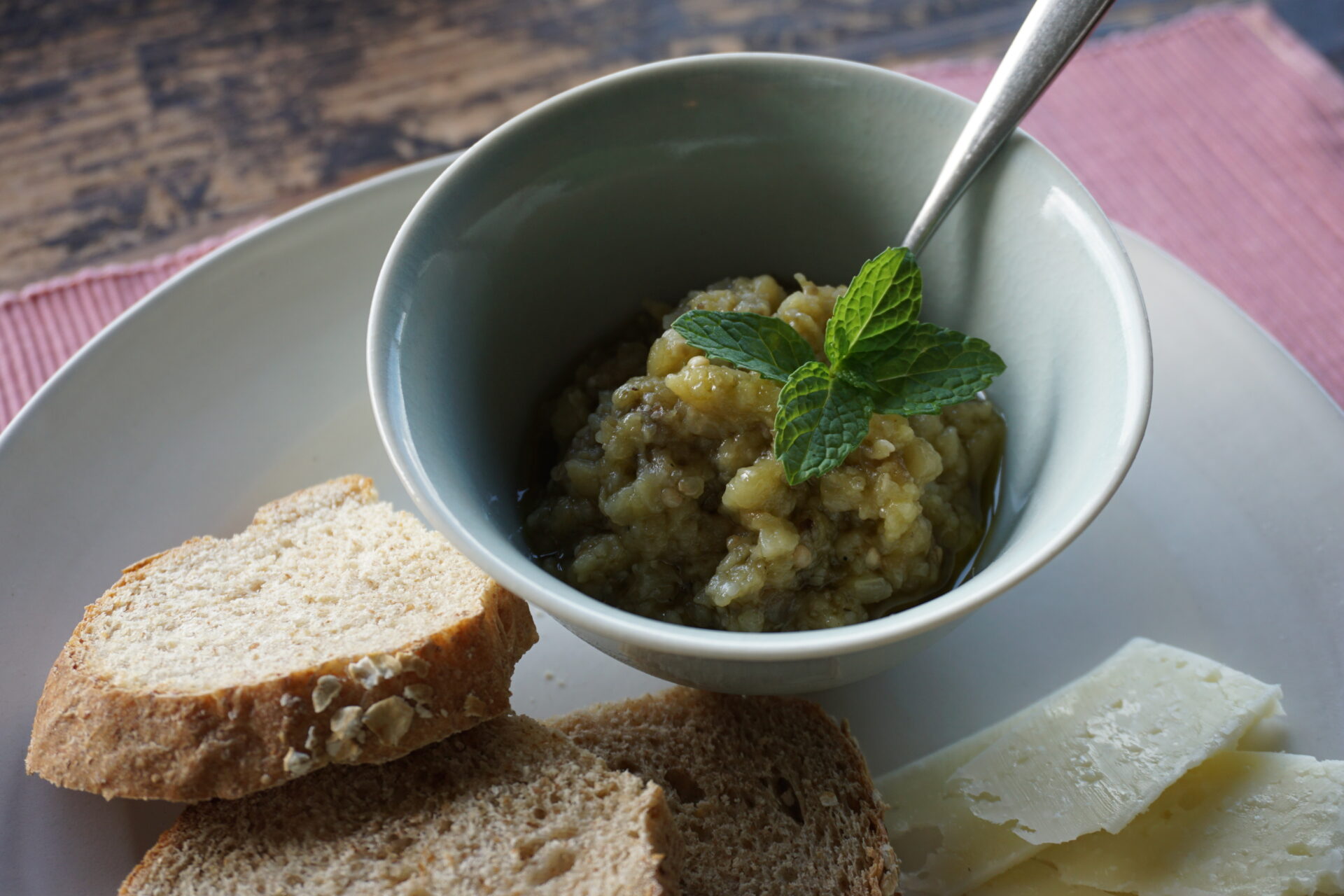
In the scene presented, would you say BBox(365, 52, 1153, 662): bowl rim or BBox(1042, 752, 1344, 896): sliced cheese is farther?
BBox(1042, 752, 1344, 896): sliced cheese

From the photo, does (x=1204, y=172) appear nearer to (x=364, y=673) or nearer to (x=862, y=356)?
(x=862, y=356)

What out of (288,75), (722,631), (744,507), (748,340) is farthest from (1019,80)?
(288,75)

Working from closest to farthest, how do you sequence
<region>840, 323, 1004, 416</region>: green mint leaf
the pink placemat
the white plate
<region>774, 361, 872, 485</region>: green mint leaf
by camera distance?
<region>774, 361, 872, 485</region>: green mint leaf → <region>840, 323, 1004, 416</region>: green mint leaf → the white plate → the pink placemat

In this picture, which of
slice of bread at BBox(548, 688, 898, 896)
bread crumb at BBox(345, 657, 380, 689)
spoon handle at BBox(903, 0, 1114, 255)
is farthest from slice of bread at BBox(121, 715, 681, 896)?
spoon handle at BBox(903, 0, 1114, 255)

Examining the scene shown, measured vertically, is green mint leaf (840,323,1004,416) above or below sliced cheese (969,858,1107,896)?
above

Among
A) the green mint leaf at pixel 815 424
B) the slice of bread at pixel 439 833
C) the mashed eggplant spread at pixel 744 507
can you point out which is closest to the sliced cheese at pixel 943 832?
the mashed eggplant spread at pixel 744 507

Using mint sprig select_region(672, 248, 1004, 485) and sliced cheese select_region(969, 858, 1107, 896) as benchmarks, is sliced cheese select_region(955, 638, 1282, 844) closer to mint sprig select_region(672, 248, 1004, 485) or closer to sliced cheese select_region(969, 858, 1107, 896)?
sliced cheese select_region(969, 858, 1107, 896)

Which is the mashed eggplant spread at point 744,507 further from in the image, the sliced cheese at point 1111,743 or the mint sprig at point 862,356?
the sliced cheese at point 1111,743

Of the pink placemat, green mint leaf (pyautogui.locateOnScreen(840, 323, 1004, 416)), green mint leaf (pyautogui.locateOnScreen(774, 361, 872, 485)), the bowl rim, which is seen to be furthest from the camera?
the pink placemat
